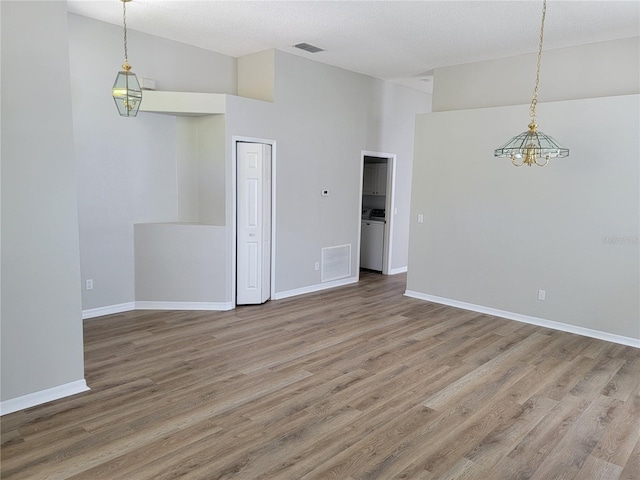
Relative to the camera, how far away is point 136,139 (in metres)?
5.17

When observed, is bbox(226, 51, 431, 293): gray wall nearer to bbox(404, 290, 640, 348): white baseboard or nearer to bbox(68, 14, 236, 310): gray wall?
bbox(68, 14, 236, 310): gray wall

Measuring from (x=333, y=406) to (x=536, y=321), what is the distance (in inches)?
126

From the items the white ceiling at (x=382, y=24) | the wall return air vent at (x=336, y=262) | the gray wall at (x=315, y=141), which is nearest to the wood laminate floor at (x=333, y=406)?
the gray wall at (x=315, y=141)

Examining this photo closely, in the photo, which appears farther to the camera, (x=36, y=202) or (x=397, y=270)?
(x=397, y=270)

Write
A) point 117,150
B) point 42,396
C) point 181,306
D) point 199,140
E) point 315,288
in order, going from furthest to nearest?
point 315,288, point 199,140, point 181,306, point 117,150, point 42,396

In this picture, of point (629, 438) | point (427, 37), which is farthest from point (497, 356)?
point (427, 37)

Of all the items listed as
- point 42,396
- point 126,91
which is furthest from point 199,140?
point 42,396

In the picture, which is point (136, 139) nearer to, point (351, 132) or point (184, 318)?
point (184, 318)

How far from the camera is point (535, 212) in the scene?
202 inches

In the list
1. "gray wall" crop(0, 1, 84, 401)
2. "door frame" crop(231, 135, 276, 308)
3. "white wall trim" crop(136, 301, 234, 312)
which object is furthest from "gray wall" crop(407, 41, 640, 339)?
"gray wall" crop(0, 1, 84, 401)

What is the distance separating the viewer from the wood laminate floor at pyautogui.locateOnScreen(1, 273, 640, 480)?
2510 mm

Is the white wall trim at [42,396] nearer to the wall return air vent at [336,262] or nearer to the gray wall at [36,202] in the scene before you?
the gray wall at [36,202]

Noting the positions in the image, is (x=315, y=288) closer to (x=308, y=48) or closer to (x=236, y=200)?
(x=236, y=200)

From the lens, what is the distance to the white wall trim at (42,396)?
2949 millimetres
